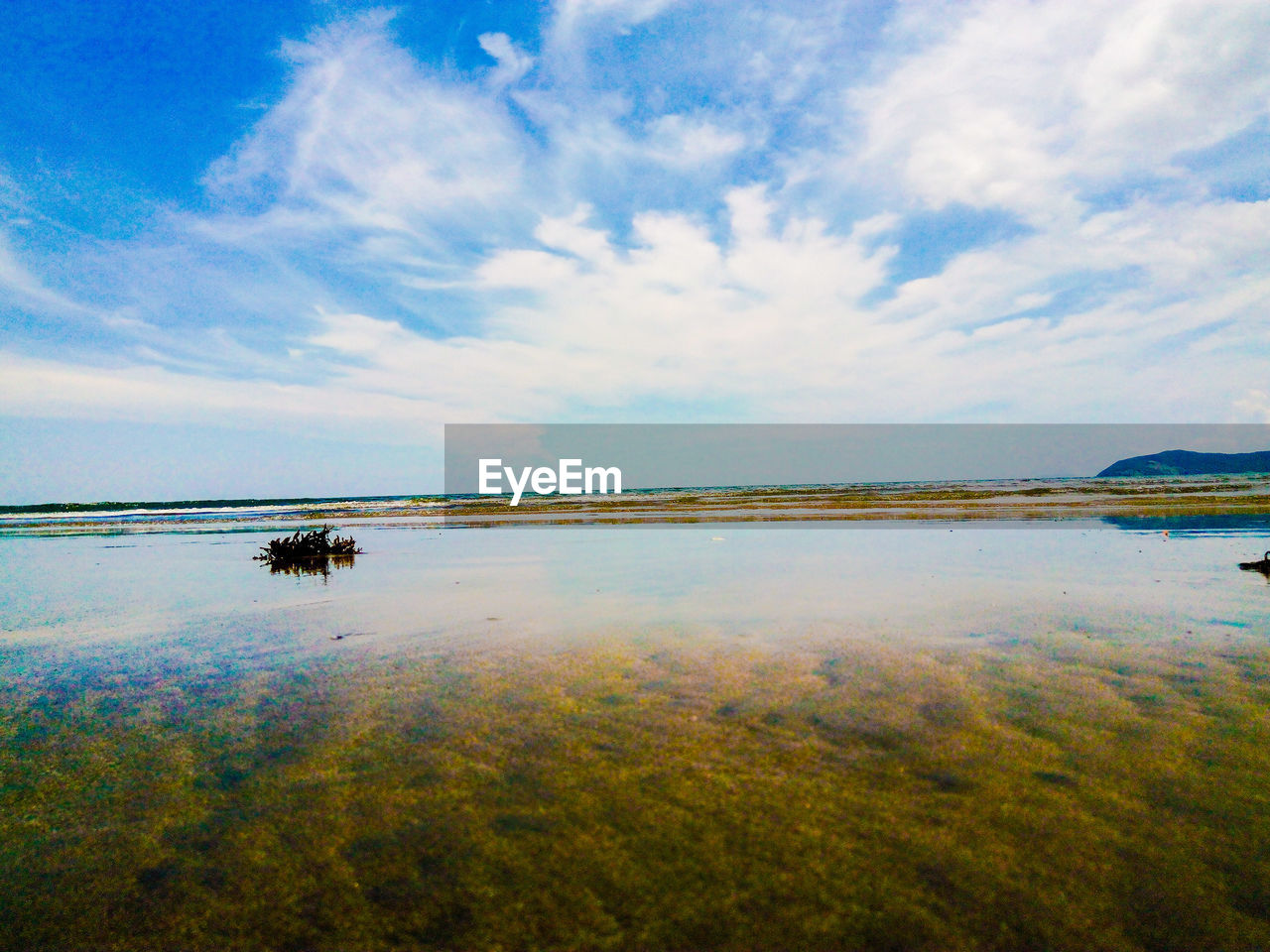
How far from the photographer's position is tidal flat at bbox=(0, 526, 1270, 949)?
2256 millimetres

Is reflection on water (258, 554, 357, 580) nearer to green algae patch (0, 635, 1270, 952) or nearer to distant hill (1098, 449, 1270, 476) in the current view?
green algae patch (0, 635, 1270, 952)

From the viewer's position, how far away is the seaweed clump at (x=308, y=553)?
13.9 meters

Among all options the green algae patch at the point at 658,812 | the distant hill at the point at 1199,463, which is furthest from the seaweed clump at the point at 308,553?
the distant hill at the point at 1199,463

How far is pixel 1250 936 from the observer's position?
6.81 ft

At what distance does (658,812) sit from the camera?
9.48 ft

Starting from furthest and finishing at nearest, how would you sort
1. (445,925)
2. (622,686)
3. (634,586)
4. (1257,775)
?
(634,586)
(622,686)
(1257,775)
(445,925)

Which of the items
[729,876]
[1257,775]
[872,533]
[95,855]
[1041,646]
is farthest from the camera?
[872,533]

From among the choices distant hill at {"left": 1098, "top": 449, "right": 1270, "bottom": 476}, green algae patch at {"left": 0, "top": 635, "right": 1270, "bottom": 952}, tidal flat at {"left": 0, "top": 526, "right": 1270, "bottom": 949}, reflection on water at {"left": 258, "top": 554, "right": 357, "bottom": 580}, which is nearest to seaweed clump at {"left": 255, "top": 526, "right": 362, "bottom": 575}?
reflection on water at {"left": 258, "top": 554, "right": 357, "bottom": 580}

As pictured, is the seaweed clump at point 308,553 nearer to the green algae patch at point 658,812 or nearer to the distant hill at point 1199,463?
the green algae patch at point 658,812

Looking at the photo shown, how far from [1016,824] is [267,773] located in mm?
3730

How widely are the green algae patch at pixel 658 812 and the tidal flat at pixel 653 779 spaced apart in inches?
0.6

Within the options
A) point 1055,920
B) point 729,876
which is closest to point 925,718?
point 1055,920

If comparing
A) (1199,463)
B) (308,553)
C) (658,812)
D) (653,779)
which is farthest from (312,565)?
(1199,463)

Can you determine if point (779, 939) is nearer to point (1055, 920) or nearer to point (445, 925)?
point (1055, 920)
